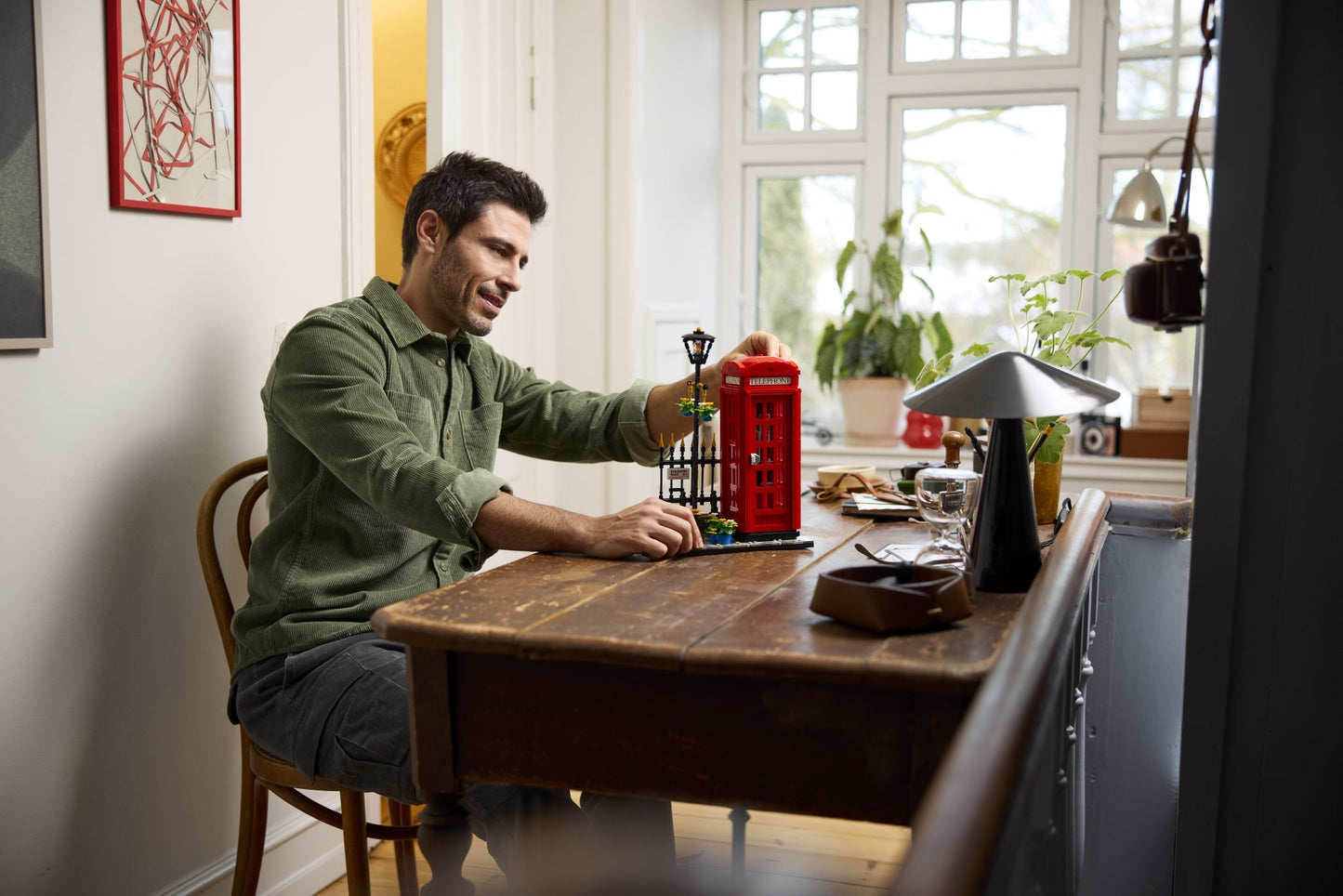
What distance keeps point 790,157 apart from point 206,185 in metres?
3.08

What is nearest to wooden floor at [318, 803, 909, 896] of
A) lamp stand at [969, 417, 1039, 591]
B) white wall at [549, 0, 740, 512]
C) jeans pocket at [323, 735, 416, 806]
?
jeans pocket at [323, 735, 416, 806]

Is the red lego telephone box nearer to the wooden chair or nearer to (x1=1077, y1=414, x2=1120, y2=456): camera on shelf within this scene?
the wooden chair

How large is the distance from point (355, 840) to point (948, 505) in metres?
1.12

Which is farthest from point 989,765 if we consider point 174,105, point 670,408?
point 174,105

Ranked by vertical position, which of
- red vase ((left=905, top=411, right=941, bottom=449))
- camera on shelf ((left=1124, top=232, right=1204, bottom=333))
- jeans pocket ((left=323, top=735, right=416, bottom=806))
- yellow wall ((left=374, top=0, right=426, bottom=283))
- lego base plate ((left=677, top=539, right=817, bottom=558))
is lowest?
jeans pocket ((left=323, top=735, right=416, bottom=806))

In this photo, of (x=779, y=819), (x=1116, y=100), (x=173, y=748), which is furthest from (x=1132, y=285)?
(x=1116, y=100)

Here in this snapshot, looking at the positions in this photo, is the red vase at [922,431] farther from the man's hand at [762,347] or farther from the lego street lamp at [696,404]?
the lego street lamp at [696,404]

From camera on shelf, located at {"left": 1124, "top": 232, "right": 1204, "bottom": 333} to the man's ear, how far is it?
133 centimetres

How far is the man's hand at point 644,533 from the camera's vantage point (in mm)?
1855

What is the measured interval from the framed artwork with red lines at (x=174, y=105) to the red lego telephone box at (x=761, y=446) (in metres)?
1.08

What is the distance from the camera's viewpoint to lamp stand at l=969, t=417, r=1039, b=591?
5.39 ft

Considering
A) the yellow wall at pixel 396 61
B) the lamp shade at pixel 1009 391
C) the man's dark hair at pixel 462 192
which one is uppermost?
the yellow wall at pixel 396 61

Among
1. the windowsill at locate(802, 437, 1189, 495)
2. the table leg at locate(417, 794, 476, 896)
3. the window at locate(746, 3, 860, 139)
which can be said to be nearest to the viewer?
the table leg at locate(417, 794, 476, 896)

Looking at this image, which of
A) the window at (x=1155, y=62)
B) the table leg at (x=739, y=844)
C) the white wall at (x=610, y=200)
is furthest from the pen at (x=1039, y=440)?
the window at (x=1155, y=62)
